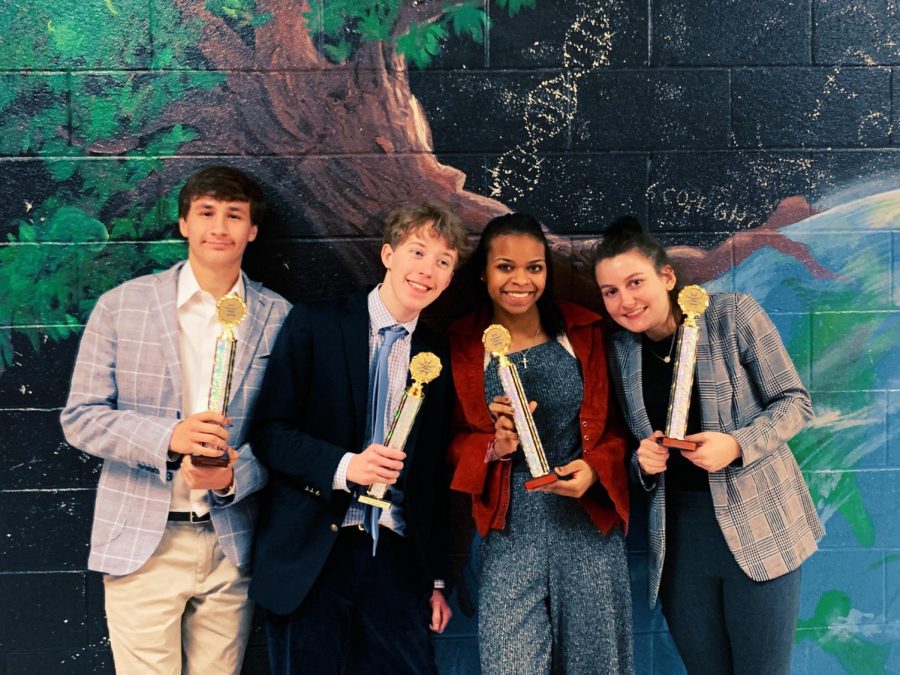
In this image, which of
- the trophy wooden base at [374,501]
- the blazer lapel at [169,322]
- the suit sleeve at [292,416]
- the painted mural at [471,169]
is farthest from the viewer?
the painted mural at [471,169]

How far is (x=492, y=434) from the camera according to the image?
2.43m

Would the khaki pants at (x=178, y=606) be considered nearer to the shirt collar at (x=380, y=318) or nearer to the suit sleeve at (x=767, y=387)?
the shirt collar at (x=380, y=318)

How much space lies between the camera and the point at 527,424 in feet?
7.32

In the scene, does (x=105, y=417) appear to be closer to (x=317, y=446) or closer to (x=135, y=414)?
(x=135, y=414)

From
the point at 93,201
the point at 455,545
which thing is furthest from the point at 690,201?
the point at 93,201

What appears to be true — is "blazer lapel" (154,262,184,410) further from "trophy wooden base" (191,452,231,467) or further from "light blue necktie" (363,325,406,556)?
"light blue necktie" (363,325,406,556)

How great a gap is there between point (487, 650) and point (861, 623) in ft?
5.15

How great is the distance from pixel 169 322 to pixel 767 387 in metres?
1.76

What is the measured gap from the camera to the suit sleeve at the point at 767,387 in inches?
91.2

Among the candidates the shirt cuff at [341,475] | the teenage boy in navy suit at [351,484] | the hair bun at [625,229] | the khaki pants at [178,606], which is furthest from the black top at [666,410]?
the khaki pants at [178,606]

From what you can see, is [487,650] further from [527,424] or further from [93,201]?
[93,201]

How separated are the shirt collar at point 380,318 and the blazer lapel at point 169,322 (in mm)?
573

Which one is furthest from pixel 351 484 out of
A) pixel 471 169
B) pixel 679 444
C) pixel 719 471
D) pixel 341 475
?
pixel 471 169

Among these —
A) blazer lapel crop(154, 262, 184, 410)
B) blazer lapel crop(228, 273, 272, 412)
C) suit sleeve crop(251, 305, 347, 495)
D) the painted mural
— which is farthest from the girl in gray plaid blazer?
blazer lapel crop(154, 262, 184, 410)
